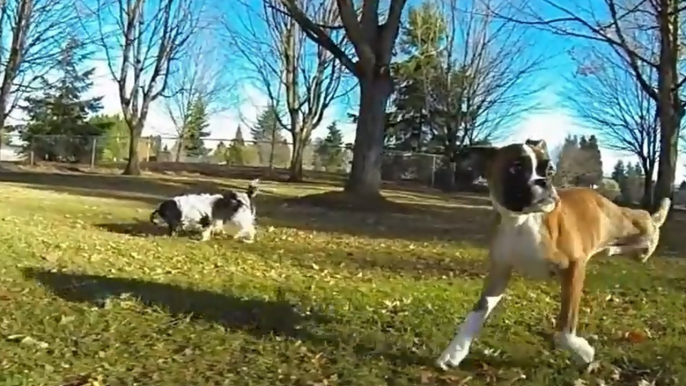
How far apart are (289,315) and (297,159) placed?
88.0 feet

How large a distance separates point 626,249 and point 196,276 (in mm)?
3508

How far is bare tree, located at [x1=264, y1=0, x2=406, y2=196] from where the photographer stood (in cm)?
1574

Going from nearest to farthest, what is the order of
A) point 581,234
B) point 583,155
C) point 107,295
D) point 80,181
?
point 581,234 → point 107,295 → point 80,181 → point 583,155

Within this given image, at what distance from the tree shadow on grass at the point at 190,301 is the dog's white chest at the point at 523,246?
1.40 metres

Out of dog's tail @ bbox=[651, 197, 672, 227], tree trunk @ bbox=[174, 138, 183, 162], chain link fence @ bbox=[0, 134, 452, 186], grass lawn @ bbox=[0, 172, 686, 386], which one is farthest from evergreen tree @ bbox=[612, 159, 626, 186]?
dog's tail @ bbox=[651, 197, 672, 227]

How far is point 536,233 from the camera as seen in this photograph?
150 inches

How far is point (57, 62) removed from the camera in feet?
87.4

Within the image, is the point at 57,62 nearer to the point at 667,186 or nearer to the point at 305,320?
the point at 667,186

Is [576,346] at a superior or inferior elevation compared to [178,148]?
inferior

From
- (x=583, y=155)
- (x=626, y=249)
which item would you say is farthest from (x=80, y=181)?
(x=583, y=155)

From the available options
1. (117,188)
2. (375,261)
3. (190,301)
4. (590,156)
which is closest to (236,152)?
(590,156)

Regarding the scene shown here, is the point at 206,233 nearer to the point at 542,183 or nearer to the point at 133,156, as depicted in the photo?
the point at 542,183

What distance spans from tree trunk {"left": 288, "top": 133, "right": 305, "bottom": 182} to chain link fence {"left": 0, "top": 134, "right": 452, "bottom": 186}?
2.74 meters

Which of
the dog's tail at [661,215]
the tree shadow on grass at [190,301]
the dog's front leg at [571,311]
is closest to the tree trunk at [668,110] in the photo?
the dog's tail at [661,215]
